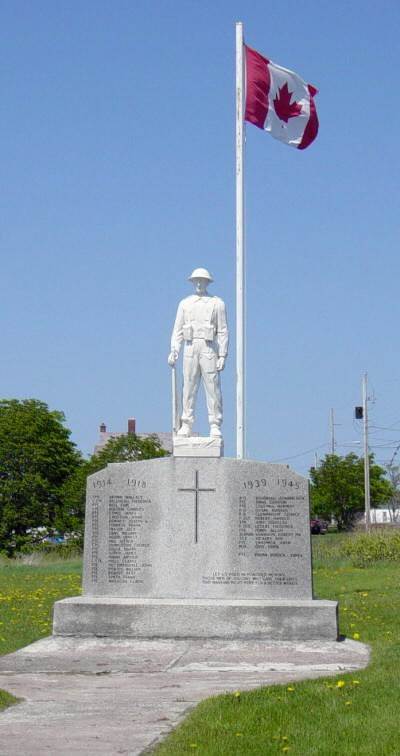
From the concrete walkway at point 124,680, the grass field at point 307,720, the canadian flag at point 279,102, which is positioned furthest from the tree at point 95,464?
the grass field at point 307,720

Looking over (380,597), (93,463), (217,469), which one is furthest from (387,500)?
(217,469)

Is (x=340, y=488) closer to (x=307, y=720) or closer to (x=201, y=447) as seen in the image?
(x=201, y=447)

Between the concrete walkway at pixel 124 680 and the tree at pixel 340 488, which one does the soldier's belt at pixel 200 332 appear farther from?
the tree at pixel 340 488

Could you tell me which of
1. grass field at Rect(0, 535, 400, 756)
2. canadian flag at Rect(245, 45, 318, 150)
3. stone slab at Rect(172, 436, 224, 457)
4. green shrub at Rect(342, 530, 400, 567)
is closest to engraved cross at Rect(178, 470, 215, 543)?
stone slab at Rect(172, 436, 224, 457)

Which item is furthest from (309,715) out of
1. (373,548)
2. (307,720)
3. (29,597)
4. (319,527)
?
(319,527)

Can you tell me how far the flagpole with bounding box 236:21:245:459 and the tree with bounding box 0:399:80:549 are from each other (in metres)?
27.3

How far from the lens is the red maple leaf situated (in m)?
19.2

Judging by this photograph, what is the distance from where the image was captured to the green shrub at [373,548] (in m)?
28.1

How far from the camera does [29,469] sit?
148ft

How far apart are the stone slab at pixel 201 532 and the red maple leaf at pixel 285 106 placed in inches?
315

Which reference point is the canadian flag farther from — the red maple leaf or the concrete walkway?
the concrete walkway

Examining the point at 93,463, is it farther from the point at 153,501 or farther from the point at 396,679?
the point at 396,679

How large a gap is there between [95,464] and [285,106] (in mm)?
24489

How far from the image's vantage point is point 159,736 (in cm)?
766
